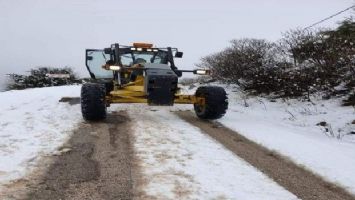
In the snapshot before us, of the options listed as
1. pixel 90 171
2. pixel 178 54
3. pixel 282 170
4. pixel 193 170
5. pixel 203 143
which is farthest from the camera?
pixel 178 54

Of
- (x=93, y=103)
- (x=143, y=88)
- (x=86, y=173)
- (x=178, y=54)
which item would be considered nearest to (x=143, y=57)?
(x=178, y=54)

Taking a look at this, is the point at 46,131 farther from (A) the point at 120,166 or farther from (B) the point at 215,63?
(B) the point at 215,63

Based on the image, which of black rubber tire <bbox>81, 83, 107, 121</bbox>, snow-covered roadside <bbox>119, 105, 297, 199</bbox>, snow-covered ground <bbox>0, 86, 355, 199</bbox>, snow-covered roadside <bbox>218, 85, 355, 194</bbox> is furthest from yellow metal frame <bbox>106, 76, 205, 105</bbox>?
snow-covered roadside <bbox>119, 105, 297, 199</bbox>

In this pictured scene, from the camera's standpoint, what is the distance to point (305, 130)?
10.5 metres

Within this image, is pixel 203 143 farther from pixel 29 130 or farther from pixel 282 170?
pixel 29 130

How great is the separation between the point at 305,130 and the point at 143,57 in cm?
492

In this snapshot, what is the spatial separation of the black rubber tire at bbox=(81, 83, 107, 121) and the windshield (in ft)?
8.13

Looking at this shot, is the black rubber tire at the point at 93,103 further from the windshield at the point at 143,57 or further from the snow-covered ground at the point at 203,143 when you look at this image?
the windshield at the point at 143,57

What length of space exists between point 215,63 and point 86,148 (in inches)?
487

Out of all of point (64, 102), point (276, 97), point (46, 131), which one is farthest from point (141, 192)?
point (276, 97)

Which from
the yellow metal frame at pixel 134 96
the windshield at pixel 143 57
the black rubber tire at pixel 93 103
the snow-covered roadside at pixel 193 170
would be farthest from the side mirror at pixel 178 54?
the snow-covered roadside at pixel 193 170

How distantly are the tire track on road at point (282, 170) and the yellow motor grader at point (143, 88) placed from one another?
170cm

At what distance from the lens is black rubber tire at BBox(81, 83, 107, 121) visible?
10.5m

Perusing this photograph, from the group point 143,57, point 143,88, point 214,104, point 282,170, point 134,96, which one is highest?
point 143,57
